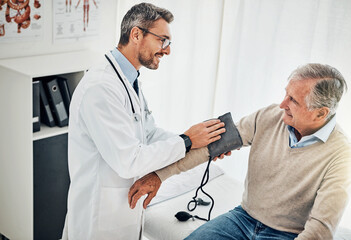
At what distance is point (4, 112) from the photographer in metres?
2.62

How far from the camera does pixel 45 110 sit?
2645mm

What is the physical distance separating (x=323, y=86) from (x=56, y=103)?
1.48 meters

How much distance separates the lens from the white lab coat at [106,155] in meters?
1.77

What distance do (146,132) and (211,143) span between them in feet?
1.01

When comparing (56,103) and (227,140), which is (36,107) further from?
(227,140)

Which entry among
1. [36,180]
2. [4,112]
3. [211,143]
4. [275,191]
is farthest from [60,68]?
[275,191]

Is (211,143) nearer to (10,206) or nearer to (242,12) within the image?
(242,12)

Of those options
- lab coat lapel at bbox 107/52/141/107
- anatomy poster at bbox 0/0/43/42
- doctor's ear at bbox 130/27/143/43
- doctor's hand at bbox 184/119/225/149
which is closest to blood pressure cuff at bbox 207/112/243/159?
doctor's hand at bbox 184/119/225/149

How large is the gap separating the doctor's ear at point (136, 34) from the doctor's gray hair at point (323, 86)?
64cm

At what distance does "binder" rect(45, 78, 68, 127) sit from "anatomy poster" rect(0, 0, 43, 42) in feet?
1.08

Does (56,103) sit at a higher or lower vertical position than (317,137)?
lower

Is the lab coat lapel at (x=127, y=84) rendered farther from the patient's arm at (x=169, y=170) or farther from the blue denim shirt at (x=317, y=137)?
the blue denim shirt at (x=317, y=137)

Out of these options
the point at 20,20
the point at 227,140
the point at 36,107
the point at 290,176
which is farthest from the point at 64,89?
the point at 290,176

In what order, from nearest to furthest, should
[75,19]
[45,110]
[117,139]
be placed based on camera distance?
[117,139] < [45,110] < [75,19]
